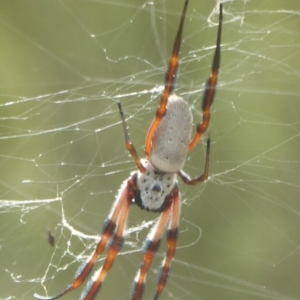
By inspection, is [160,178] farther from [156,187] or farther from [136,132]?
[136,132]

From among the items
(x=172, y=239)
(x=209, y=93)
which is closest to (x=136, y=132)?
(x=172, y=239)

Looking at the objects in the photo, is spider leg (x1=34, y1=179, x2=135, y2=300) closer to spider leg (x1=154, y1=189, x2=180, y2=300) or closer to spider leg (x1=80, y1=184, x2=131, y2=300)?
spider leg (x1=80, y1=184, x2=131, y2=300)

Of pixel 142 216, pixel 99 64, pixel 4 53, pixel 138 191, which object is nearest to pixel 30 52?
pixel 4 53

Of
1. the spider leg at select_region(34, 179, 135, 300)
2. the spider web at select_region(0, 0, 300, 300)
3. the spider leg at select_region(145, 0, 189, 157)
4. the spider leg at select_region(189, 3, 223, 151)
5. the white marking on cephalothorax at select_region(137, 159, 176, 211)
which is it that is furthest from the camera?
the spider web at select_region(0, 0, 300, 300)

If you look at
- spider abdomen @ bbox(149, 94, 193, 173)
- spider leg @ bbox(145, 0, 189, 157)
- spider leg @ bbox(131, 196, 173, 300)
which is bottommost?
spider leg @ bbox(131, 196, 173, 300)

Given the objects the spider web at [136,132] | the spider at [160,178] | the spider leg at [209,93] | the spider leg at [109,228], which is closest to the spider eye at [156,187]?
the spider at [160,178]

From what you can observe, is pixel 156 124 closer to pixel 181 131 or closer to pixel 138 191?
pixel 181 131

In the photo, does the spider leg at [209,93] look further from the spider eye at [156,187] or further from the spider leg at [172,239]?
the spider leg at [172,239]

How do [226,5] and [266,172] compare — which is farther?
[266,172]

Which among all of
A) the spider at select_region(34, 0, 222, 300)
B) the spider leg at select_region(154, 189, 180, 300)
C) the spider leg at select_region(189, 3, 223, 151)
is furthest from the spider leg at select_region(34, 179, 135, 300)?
the spider leg at select_region(189, 3, 223, 151)
